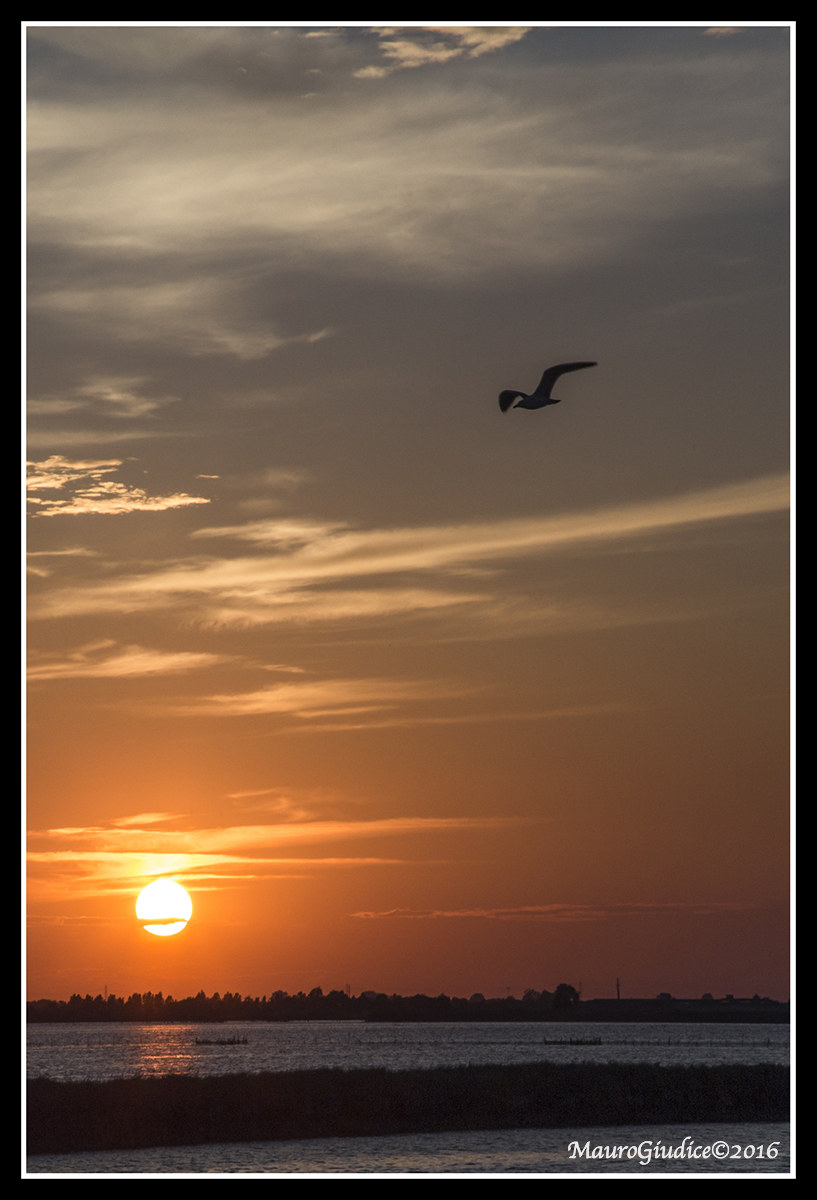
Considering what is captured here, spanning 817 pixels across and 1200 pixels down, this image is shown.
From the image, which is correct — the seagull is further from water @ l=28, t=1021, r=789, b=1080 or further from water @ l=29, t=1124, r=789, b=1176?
water @ l=28, t=1021, r=789, b=1080

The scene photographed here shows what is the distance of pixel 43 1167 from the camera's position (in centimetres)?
4188

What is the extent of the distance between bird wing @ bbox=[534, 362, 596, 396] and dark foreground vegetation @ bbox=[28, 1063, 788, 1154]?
1268 inches

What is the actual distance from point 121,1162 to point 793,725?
3418 cm

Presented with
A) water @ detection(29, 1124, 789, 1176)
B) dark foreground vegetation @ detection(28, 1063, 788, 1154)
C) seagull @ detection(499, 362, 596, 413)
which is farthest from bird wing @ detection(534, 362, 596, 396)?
dark foreground vegetation @ detection(28, 1063, 788, 1154)

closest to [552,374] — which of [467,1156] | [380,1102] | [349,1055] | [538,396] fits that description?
[538,396]

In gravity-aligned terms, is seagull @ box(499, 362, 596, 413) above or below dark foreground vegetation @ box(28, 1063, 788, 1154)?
above

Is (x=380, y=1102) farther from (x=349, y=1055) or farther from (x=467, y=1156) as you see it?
(x=349, y=1055)

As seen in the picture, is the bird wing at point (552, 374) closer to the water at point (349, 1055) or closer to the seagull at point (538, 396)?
the seagull at point (538, 396)

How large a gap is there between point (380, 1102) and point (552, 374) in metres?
35.4

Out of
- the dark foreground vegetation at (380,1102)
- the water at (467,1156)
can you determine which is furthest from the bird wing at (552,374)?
the dark foreground vegetation at (380,1102)

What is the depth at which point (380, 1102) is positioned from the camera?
5212cm

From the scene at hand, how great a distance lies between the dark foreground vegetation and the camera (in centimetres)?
4638

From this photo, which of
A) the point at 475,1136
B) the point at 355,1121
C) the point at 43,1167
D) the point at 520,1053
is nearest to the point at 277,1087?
the point at 355,1121
